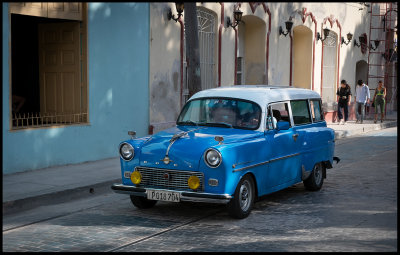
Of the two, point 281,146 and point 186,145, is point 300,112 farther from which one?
point 186,145

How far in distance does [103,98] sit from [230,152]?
6.47 m

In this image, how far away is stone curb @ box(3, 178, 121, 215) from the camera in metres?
8.58

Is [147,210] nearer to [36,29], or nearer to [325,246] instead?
[325,246]

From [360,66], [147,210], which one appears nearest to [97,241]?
[147,210]

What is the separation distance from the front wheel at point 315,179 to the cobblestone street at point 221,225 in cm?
15

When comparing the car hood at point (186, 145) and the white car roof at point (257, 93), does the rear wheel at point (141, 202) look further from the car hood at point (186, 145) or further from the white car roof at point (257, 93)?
the white car roof at point (257, 93)

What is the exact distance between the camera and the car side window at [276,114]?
28.6ft

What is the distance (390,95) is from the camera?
33906 millimetres

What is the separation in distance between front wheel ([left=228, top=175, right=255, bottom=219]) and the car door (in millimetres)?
513

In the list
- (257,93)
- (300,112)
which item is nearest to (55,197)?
(257,93)

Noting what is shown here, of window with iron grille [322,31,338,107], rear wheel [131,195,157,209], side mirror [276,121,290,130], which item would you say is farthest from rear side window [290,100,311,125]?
window with iron grille [322,31,338,107]

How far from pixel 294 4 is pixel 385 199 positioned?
14.8m

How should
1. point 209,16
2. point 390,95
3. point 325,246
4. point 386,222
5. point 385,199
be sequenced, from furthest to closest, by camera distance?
point 390,95
point 209,16
point 385,199
point 386,222
point 325,246

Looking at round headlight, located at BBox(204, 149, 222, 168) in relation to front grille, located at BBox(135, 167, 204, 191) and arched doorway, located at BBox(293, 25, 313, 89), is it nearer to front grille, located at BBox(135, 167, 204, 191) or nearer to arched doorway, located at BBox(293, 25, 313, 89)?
front grille, located at BBox(135, 167, 204, 191)
